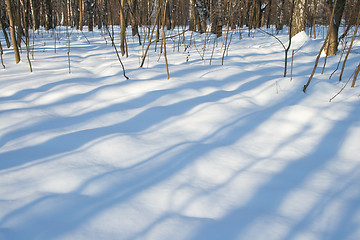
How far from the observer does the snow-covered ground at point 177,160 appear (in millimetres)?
939

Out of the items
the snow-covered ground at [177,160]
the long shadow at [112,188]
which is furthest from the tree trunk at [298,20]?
the long shadow at [112,188]

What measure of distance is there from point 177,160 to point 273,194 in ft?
1.77

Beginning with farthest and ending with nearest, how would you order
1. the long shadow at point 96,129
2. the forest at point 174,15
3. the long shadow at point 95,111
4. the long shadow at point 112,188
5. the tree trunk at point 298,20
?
1. the tree trunk at point 298,20
2. the forest at point 174,15
3. the long shadow at point 95,111
4. the long shadow at point 96,129
5. the long shadow at point 112,188

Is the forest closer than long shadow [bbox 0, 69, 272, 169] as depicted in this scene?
No

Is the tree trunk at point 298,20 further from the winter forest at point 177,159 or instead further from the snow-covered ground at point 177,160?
the snow-covered ground at point 177,160

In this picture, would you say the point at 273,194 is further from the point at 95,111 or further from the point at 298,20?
the point at 298,20

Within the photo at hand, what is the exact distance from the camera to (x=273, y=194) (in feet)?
3.84

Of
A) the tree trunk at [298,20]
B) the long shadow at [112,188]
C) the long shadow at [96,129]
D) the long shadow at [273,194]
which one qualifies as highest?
the tree trunk at [298,20]

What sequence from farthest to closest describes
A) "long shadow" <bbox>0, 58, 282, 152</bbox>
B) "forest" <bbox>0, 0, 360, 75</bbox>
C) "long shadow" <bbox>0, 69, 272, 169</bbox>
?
1. "forest" <bbox>0, 0, 360, 75</bbox>
2. "long shadow" <bbox>0, 58, 282, 152</bbox>
3. "long shadow" <bbox>0, 69, 272, 169</bbox>

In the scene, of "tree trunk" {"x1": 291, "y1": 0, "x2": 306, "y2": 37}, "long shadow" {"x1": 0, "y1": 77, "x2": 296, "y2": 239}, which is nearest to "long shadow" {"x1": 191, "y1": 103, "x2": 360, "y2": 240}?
"long shadow" {"x1": 0, "y1": 77, "x2": 296, "y2": 239}

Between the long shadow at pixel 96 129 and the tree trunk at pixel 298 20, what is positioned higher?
the tree trunk at pixel 298 20

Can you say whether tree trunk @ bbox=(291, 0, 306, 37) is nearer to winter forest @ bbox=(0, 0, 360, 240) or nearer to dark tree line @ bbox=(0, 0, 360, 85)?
dark tree line @ bbox=(0, 0, 360, 85)

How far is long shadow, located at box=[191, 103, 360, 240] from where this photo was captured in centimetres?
92

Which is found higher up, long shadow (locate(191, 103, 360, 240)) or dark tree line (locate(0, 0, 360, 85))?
dark tree line (locate(0, 0, 360, 85))
